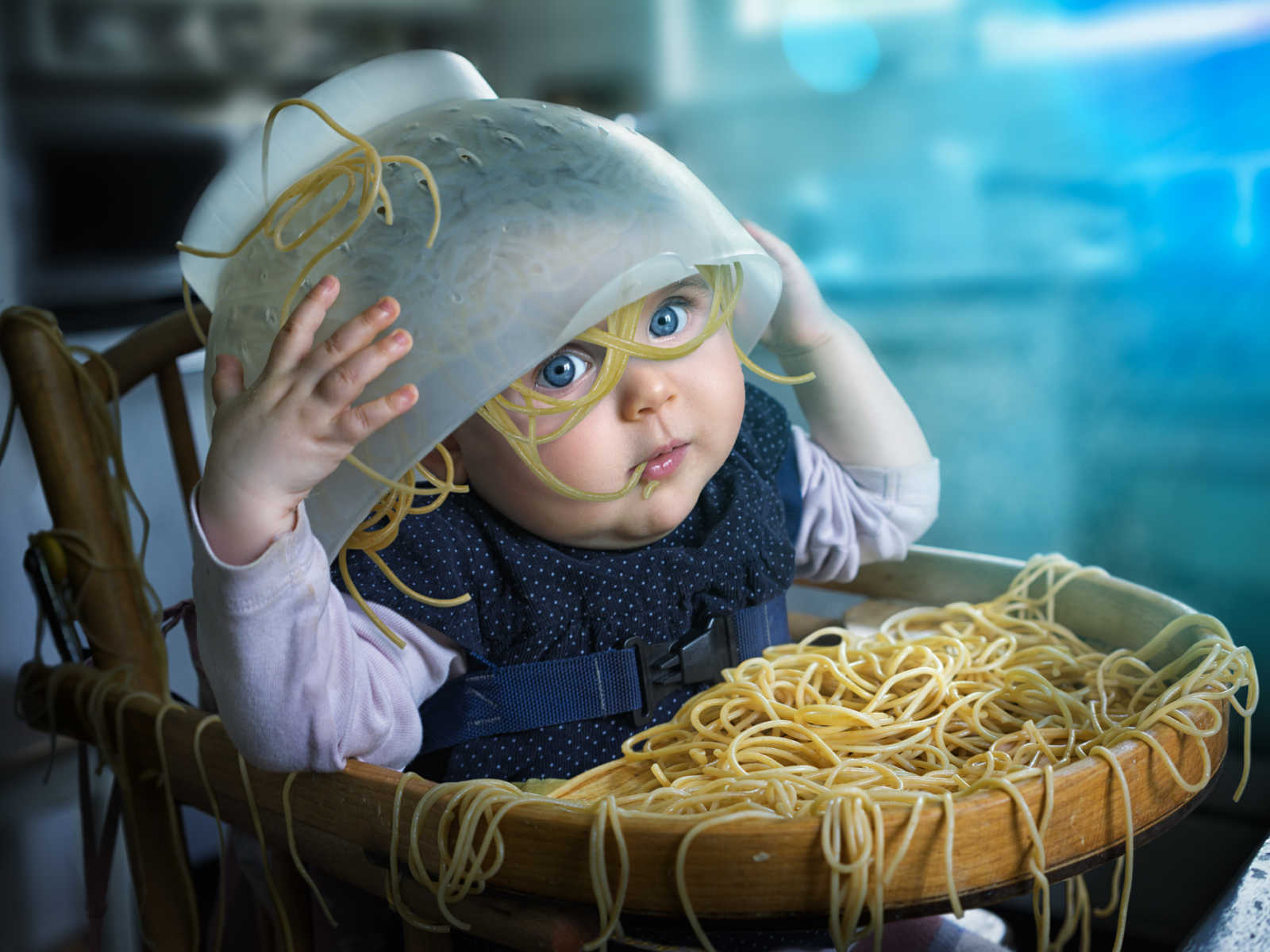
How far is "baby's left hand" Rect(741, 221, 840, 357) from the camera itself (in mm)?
690

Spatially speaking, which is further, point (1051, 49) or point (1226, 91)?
point (1051, 49)

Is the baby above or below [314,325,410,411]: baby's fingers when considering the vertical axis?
below

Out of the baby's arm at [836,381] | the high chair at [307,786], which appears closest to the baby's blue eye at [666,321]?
the baby's arm at [836,381]

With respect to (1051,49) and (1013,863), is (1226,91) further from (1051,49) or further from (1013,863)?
(1013,863)

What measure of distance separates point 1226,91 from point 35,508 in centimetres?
106

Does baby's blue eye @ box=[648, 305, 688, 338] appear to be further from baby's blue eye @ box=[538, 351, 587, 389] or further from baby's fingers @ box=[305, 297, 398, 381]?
baby's fingers @ box=[305, 297, 398, 381]

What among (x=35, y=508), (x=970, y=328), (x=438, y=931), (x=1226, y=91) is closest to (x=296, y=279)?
(x=438, y=931)

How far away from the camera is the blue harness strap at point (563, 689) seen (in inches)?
23.7

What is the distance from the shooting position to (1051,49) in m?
1.18

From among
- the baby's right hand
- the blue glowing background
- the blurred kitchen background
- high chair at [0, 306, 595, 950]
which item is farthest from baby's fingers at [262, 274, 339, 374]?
the blue glowing background

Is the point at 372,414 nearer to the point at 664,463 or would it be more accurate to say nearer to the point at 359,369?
the point at 359,369

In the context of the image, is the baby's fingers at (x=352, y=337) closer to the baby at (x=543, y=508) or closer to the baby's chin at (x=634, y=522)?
the baby at (x=543, y=508)

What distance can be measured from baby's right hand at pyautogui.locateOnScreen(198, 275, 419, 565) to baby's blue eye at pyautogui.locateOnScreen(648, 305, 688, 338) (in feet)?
0.48

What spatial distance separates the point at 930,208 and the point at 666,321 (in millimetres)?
899
